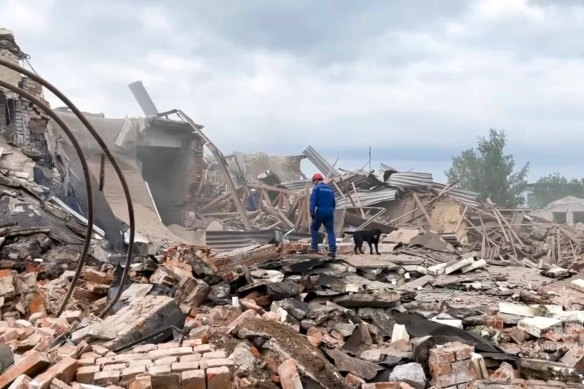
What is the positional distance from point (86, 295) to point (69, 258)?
195cm

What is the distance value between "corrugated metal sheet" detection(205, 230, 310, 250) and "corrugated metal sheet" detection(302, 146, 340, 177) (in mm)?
7769

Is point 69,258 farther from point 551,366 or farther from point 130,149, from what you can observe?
point 130,149

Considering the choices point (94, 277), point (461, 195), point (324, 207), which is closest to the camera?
point (94, 277)

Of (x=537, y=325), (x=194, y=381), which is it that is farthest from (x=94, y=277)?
(x=537, y=325)

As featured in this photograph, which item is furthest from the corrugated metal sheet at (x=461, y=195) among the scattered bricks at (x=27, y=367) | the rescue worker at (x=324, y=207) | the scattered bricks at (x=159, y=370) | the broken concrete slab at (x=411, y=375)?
the scattered bricks at (x=27, y=367)

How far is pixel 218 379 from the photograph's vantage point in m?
3.65

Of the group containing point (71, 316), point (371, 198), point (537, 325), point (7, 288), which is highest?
point (371, 198)

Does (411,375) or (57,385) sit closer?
(57,385)

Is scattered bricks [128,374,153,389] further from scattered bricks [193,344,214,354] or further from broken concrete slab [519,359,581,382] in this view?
broken concrete slab [519,359,581,382]

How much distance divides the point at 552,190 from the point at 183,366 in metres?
45.0

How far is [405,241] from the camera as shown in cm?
1326

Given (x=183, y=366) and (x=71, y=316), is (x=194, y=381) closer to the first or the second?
(x=183, y=366)

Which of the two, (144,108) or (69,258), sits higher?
(144,108)

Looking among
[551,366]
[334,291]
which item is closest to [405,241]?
[334,291]
